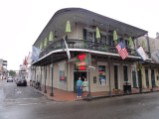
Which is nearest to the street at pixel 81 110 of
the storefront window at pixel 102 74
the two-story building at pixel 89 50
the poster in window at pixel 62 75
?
the two-story building at pixel 89 50

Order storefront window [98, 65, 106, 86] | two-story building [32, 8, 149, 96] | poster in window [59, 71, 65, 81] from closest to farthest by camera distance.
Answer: two-story building [32, 8, 149, 96], storefront window [98, 65, 106, 86], poster in window [59, 71, 65, 81]

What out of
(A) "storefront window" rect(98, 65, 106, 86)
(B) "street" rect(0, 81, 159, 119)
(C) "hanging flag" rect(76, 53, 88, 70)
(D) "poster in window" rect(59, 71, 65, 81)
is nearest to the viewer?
(B) "street" rect(0, 81, 159, 119)

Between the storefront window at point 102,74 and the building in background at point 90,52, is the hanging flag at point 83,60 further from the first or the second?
the storefront window at point 102,74

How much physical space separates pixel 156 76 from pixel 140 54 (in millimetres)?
9416

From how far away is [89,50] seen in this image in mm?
13945

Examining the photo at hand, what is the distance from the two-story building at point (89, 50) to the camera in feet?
46.2

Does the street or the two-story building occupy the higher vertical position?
the two-story building

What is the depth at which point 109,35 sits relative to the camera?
61.4ft

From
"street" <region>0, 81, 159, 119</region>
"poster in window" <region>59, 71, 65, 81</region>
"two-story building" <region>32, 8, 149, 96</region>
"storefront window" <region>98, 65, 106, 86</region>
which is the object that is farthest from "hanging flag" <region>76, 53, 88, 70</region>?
"poster in window" <region>59, 71, 65, 81</region>

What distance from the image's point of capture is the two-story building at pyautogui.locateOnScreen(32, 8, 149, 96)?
14.1 meters

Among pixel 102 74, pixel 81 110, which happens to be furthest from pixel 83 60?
pixel 81 110

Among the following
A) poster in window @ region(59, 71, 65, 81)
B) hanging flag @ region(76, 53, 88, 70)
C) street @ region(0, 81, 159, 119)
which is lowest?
street @ region(0, 81, 159, 119)

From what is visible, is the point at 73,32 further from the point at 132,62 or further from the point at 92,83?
the point at 132,62

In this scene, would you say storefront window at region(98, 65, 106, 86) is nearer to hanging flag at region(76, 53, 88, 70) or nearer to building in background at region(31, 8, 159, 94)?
building in background at region(31, 8, 159, 94)
